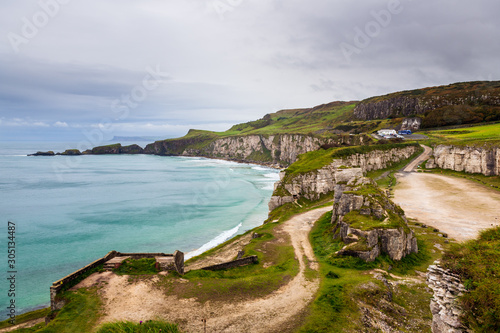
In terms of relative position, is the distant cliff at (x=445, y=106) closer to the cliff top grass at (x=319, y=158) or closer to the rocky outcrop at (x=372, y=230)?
the cliff top grass at (x=319, y=158)

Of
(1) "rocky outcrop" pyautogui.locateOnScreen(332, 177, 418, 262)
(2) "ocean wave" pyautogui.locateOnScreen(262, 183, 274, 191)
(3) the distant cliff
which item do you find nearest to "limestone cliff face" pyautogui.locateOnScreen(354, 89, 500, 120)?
(3) the distant cliff

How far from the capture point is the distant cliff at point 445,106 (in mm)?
A: 99050

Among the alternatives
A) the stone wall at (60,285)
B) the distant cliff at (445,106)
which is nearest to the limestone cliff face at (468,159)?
the distant cliff at (445,106)

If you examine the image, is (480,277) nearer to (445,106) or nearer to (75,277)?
(75,277)

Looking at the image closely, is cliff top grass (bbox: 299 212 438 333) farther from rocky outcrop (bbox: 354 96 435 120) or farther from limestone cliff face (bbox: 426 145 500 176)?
rocky outcrop (bbox: 354 96 435 120)

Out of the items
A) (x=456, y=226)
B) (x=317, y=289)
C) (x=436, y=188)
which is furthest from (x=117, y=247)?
(x=436, y=188)

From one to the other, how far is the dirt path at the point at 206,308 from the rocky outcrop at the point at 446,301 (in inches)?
293

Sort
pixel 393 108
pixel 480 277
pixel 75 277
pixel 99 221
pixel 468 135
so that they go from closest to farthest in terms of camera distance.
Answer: pixel 480 277, pixel 75 277, pixel 99 221, pixel 468 135, pixel 393 108

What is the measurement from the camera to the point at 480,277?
345 inches

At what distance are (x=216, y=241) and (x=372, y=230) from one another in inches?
1049

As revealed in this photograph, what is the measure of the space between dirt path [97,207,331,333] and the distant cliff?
11633 centimetres

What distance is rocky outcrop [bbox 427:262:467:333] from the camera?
8828 millimetres

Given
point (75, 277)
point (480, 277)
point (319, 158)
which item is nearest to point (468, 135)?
point (319, 158)

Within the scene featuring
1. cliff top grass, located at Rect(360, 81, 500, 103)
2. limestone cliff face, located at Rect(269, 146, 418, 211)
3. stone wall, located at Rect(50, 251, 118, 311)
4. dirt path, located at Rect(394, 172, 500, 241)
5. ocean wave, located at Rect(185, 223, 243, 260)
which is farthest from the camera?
cliff top grass, located at Rect(360, 81, 500, 103)
